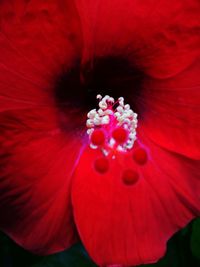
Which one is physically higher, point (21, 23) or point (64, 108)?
point (21, 23)

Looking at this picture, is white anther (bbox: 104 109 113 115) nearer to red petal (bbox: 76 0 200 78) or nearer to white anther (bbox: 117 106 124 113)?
white anther (bbox: 117 106 124 113)

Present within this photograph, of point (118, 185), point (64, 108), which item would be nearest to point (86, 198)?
point (118, 185)

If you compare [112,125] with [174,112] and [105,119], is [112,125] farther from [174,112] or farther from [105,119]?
[174,112]

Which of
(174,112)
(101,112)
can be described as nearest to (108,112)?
(101,112)

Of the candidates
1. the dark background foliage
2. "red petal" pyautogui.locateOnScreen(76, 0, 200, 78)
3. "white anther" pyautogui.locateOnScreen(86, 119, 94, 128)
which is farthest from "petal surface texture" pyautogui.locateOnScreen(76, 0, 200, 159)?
the dark background foliage

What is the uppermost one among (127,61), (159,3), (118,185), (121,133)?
(159,3)

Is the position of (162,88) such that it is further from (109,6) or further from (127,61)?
(109,6)

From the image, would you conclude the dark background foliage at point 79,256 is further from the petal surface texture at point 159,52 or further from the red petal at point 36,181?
the petal surface texture at point 159,52

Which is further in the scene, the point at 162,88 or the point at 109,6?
the point at 162,88
